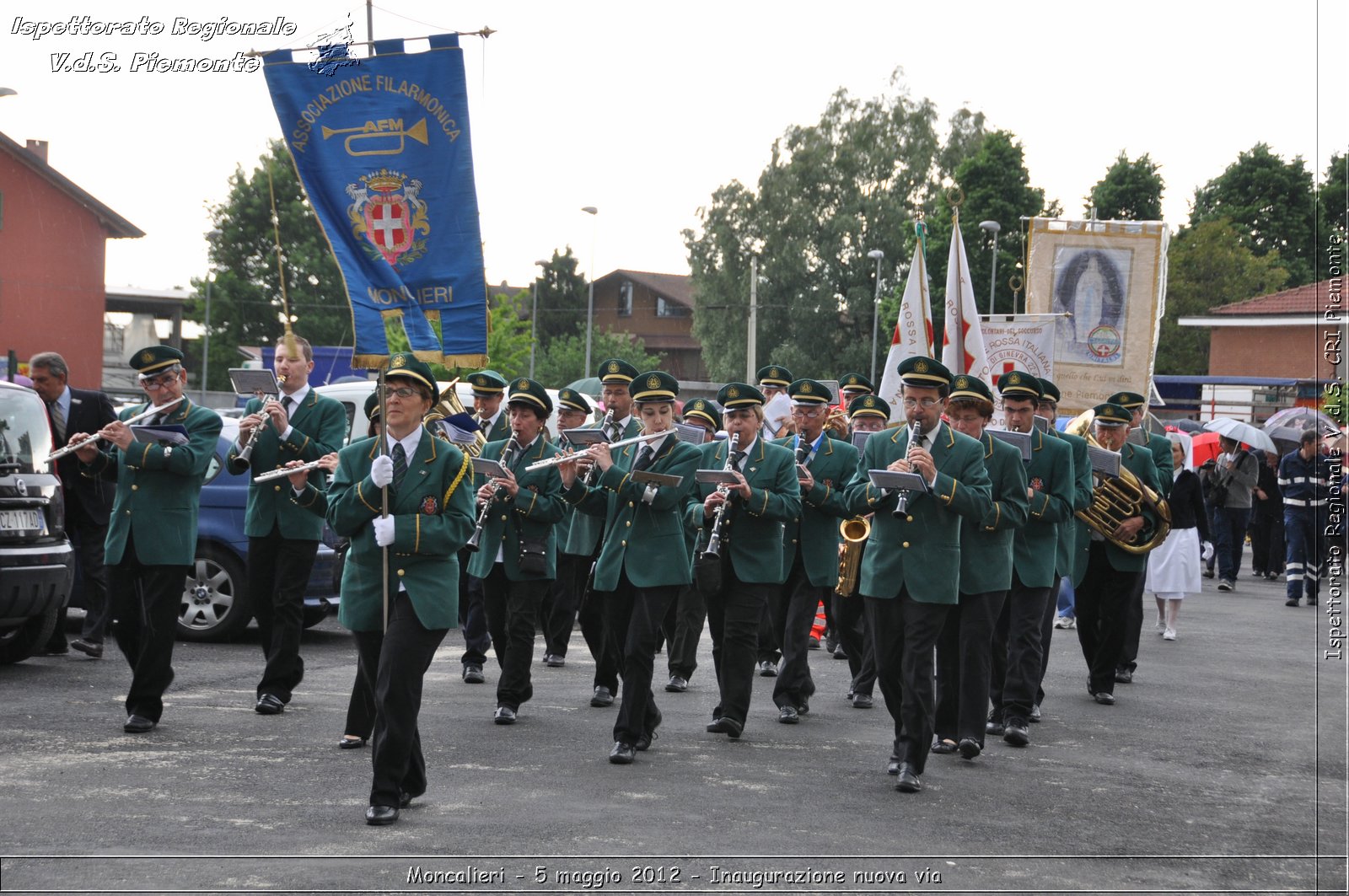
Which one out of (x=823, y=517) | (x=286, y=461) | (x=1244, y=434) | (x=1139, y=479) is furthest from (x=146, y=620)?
(x=1244, y=434)

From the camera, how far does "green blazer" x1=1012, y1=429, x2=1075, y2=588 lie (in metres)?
10.1

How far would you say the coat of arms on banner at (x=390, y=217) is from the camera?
844 centimetres

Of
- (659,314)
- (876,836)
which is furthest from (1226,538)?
(659,314)

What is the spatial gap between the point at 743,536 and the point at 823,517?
1699 mm

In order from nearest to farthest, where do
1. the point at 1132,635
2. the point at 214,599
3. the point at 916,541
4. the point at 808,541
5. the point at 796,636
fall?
the point at 916,541
the point at 796,636
the point at 808,541
the point at 214,599
the point at 1132,635

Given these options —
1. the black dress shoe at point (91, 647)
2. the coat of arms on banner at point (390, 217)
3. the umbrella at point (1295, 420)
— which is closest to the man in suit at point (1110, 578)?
the coat of arms on banner at point (390, 217)

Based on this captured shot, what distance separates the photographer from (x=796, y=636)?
10359 mm

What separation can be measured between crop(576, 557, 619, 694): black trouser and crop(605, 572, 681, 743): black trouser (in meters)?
0.83

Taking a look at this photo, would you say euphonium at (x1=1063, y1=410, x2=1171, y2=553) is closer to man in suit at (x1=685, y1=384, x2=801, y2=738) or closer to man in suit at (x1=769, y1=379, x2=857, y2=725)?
man in suit at (x1=769, y1=379, x2=857, y2=725)

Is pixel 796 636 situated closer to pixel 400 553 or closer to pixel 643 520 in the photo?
pixel 643 520

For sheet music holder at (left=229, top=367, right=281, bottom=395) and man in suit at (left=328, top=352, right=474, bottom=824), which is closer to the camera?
man in suit at (left=328, top=352, right=474, bottom=824)

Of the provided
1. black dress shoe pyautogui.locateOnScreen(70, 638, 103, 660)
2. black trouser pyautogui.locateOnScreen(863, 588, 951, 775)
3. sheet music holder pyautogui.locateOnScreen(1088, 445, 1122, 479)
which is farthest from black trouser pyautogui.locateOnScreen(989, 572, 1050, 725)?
black dress shoe pyautogui.locateOnScreen(70, 638, 103, 660)

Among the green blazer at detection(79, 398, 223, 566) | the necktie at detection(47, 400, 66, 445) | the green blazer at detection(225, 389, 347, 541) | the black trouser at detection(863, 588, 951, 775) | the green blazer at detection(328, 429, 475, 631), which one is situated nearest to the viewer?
the green blazer at detection(328, 429, 475, 631)

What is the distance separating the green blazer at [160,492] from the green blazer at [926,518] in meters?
3.75
